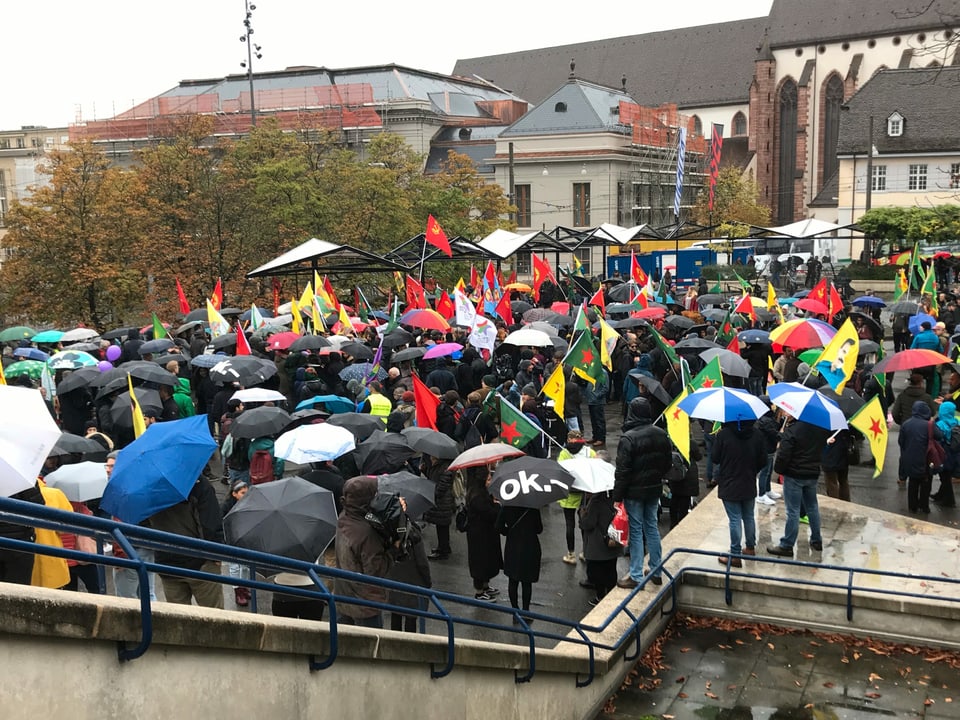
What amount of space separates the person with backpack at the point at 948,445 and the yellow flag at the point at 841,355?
135 cm

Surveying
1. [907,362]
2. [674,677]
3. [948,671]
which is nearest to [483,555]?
[674,677]

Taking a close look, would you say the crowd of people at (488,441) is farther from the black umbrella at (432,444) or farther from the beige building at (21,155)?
the beige building at (21,155)

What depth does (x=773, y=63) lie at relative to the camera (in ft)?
266

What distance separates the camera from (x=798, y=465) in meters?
10.3

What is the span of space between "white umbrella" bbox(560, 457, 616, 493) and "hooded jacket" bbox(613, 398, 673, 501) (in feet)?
0.38

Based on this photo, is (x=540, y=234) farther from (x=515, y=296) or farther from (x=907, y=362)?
(x=907, y=362)

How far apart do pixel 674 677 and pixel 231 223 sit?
30.9 m

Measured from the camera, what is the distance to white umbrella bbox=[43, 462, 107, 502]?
821 cm

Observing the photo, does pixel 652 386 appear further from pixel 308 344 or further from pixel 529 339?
pixel 308 344

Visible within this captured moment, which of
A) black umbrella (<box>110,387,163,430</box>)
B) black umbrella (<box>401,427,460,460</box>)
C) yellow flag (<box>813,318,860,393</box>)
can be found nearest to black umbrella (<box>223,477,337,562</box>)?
black umbrella (<box>401,427,460,460</box>)

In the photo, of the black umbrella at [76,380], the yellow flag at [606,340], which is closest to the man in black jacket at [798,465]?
the yellow flag at [606,340]

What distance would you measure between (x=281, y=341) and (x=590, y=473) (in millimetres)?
9000

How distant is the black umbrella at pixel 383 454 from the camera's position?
10.1m

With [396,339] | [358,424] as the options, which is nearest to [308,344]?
[396,339]
